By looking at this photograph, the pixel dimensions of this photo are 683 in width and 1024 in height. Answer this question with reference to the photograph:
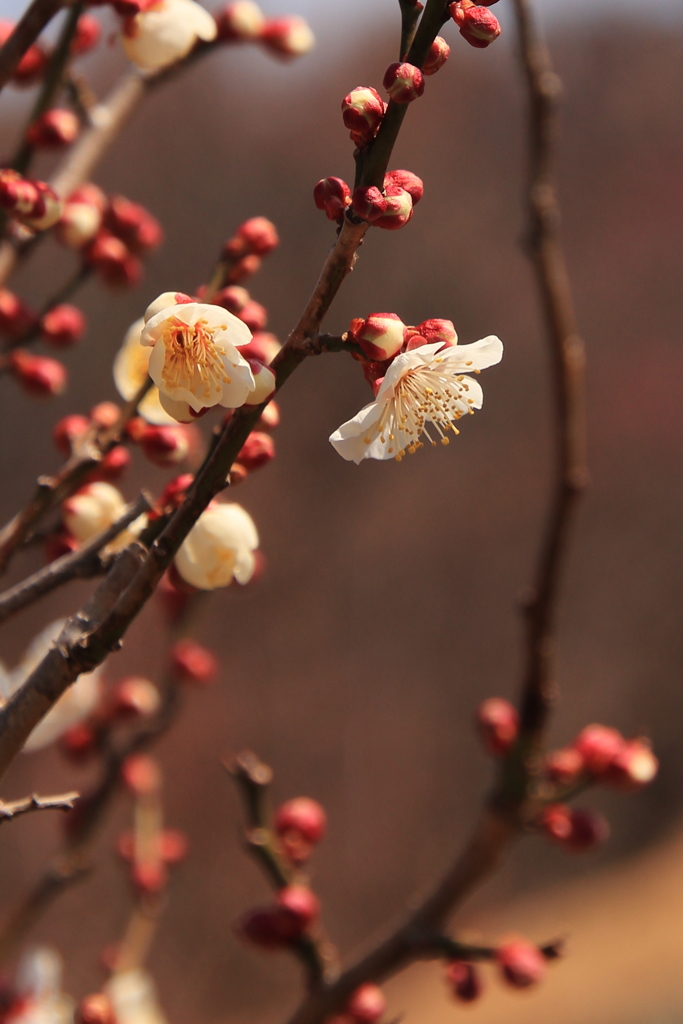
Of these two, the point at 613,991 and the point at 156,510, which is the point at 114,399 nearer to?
the point at 613,991

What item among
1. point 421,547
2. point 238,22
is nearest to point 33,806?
point 238,22

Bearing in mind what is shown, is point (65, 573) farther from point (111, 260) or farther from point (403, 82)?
point (111, 260)

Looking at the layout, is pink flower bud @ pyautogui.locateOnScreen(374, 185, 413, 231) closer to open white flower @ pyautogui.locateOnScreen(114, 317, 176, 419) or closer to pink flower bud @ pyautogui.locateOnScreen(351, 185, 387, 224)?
pink flower bud @ pyautogui.locateOnScreen(351, 185, 387, 224)

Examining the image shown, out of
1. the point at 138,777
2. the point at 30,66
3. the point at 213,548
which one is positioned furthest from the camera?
the point at 138,777

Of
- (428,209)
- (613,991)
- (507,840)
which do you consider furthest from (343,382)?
(507,840)

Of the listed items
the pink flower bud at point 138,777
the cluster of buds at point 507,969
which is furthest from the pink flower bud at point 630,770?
→ the pink flower bud at point 138,777

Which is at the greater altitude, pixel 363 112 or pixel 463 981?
pixel 363 112
